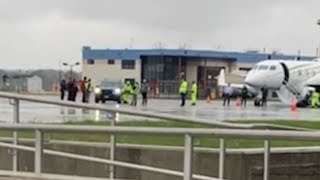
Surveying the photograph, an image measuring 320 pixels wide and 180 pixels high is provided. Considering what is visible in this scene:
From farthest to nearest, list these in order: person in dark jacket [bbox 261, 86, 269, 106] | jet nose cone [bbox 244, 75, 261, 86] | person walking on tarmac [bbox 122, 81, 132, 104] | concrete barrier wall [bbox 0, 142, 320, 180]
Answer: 1. jet nose cone [bbox 244, 75, 261, 86]
2. person in dark jacket [bbox 261, 86, 269, 106]
3. person walking on tarmac [bbox 122, 81, 132, 104]
4. concrete barrier wall [bbox 0, 142, 320, 180]

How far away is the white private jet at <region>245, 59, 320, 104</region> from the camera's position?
51.7 m

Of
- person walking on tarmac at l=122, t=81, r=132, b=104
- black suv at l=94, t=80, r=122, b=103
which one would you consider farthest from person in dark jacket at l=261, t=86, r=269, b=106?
person walking on tarmac at l=122, t=81, r=132, b=104

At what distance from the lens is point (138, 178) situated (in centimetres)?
1205

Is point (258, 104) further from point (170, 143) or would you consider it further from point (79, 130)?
point (79, 130)

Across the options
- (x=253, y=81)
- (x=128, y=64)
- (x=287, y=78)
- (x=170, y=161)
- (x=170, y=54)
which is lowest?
(x=170, y=161)

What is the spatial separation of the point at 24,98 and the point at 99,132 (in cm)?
286

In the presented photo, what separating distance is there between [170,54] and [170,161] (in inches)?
3527

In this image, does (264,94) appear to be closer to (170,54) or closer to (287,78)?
(287,78)

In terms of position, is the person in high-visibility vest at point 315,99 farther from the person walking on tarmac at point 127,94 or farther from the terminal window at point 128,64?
the terminal window at point 128,64

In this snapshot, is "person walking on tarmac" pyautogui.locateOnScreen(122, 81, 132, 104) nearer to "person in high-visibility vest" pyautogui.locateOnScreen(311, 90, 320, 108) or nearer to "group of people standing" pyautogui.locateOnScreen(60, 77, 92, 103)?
"group of people standing" pyautogui.locateOnScreen(60, 77, 92, 103)

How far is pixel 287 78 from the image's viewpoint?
52.2 m

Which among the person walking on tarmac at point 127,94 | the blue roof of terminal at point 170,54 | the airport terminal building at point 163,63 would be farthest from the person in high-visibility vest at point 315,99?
the blue roof of terminal at point 170,54

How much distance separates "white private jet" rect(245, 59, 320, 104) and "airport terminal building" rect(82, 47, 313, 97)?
143 feet

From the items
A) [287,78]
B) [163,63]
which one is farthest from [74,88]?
[163,63]
